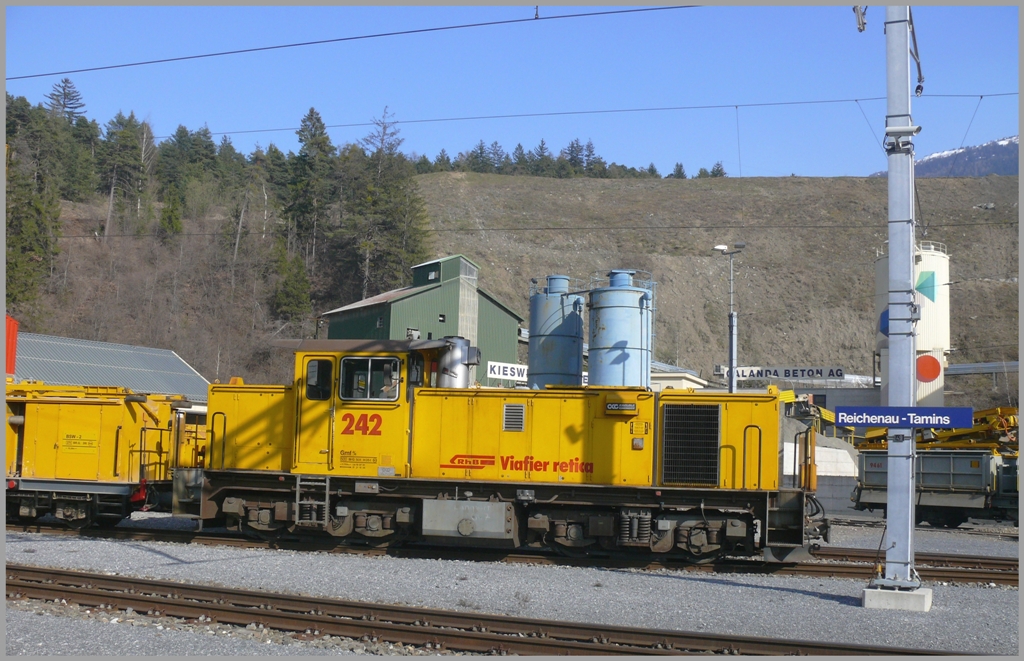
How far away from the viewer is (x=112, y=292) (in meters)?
66.3

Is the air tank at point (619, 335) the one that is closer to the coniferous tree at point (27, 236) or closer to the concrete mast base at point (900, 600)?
the concrete mast base at point (900, 600)

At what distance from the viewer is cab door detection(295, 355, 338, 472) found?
14.6 meters

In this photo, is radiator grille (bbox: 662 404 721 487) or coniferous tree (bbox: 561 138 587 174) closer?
radiator grille (bbox: 662 404 721 487)

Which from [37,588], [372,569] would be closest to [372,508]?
[372,569]

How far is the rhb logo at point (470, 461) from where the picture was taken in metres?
14.3

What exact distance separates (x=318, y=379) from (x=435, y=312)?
2772 cm

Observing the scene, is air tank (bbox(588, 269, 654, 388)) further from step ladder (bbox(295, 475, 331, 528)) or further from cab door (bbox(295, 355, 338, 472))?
step ladder (bbox(295, 475, 331, 528))

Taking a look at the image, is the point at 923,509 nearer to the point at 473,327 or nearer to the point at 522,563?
the point at 522,563

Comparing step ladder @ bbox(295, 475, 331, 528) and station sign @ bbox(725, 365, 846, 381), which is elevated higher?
station sign @ bbox(725, 365, 846, 381)

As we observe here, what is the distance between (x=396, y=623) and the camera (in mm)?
9195

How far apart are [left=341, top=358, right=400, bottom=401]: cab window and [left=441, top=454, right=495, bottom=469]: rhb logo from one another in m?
1.54

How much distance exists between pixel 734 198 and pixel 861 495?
305ft

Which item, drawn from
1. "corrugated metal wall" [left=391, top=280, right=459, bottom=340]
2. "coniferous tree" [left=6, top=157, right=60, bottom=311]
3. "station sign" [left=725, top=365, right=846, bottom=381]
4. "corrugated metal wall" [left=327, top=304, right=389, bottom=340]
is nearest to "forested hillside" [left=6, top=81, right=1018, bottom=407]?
"coniferous tree" [left=6, top=157, right=60, bottom=311]

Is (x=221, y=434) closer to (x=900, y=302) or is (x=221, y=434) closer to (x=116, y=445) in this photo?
(x=116, y=445)
